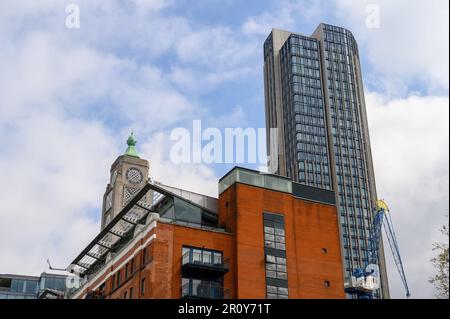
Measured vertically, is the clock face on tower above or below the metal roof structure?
above

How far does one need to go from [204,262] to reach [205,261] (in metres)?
0.33

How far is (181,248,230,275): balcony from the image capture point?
62.9 meters

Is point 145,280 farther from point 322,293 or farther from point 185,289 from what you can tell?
point 322,293

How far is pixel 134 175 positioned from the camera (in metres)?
170

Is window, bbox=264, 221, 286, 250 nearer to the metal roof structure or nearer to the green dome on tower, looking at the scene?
the metal roof structure

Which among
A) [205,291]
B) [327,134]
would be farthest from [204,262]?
[327,134]

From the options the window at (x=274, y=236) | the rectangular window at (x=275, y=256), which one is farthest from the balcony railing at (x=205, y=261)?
the window at (x=274, y=236)

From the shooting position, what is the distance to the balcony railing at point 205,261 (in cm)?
6284

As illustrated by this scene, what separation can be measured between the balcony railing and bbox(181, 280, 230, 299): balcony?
1560 mm

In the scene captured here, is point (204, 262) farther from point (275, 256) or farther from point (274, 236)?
point (274, 236)

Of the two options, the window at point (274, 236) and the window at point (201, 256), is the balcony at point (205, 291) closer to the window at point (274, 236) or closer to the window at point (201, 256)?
the window at point (201, 256)

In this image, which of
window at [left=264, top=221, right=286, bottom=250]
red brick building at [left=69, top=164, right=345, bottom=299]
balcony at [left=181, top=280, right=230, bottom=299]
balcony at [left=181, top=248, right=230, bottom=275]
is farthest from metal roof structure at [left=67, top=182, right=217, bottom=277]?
balcony at [left=181, top=280, right=230, bottom=299]

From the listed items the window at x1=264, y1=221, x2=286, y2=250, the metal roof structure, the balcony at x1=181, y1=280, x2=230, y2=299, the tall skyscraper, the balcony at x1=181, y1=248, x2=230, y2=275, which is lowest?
the balcony at x1=181, y1=280, x2=230, y2=299
